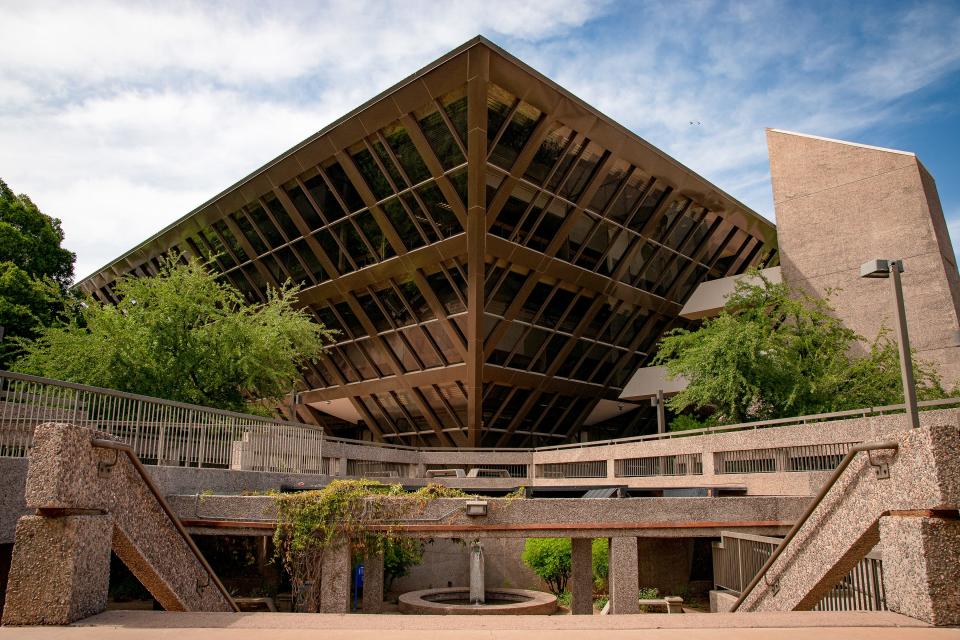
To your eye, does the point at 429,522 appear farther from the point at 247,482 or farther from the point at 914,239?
the point at 914,239

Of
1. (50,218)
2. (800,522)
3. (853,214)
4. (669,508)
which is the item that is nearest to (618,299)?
(853,214)

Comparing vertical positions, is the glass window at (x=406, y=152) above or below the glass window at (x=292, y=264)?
above

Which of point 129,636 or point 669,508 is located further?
point 669,508

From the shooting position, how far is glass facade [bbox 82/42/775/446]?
93.9ft

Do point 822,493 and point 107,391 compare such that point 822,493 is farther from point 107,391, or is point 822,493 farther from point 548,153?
point 548,153

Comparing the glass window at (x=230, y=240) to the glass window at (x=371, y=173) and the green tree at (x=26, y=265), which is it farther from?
the glass window at (x=371, y=173)

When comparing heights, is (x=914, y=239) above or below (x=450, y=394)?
above

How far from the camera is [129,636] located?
19.2 feet

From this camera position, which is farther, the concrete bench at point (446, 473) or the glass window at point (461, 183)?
the concrete bench at point (446, 473)

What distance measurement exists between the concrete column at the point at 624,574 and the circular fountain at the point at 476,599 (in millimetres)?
4979

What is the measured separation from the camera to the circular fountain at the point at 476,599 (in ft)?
55.7

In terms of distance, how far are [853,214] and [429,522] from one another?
2914 centimetres

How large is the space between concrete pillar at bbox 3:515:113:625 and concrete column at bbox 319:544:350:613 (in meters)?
5.00

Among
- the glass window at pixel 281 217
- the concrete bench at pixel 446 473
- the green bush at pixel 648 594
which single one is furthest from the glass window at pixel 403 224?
the green bush at pixel 648 594
